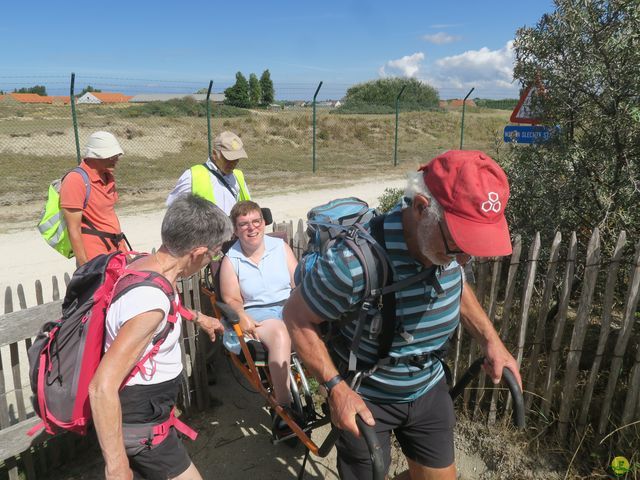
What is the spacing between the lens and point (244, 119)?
26.2 meters

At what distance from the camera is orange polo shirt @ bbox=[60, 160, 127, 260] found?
11.3 feet

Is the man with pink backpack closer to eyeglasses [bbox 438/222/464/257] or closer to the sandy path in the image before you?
eyeglasses [bbox 438/222/464/257]

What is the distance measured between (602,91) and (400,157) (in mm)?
16097

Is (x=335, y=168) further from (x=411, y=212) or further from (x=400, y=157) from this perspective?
(x=411, y=212)

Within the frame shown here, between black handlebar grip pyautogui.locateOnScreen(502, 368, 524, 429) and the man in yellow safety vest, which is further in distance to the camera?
the man in yellow safety vest

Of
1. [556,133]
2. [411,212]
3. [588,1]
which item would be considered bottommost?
[411,212]

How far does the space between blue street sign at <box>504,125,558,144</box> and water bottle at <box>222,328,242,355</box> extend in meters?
2.90

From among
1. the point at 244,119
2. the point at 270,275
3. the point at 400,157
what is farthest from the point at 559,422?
the point at 244,119

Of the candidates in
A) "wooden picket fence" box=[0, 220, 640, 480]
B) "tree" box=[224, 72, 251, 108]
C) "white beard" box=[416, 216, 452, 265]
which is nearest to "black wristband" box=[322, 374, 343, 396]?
"white beard" box=[416, 216, 452, 265]

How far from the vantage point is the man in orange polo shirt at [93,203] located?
3.46 m

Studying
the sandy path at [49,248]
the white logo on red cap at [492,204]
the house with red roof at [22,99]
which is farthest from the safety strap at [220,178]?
the house with red roof at [22,99]

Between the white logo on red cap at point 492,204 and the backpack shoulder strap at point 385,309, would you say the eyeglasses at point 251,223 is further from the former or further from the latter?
the white logo on red cap at point 492,204

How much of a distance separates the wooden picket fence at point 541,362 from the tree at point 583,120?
381mm

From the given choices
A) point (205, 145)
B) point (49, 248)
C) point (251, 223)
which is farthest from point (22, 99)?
point (251, 223)
